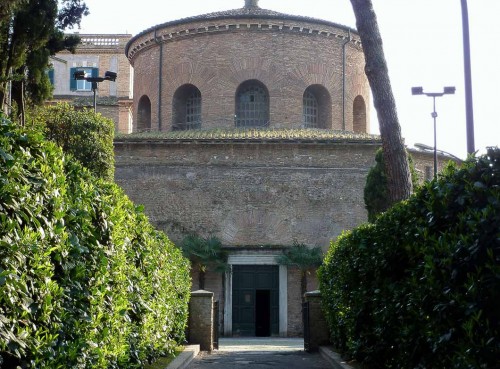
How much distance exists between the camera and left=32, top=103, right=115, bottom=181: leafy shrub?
814 inches

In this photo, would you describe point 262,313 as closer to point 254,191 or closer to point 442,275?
point 254,191

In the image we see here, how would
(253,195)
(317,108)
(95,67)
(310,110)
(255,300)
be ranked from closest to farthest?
(253,195) → (255,300) → (310,110) → (317,108) → (95,67)

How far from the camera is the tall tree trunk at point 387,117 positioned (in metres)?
13.2

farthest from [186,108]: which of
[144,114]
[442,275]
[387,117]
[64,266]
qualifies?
[442,275]

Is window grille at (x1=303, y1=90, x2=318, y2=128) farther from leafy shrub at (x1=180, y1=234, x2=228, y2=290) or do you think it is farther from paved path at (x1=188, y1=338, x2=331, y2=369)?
paved path at (x1=188, y1=338, x2=331, y2=369)

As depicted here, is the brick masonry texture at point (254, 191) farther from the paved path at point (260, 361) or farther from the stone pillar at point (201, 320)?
the paved path at point (260, 361)

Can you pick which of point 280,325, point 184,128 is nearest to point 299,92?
point 184,128

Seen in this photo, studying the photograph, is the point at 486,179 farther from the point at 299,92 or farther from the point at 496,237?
the point at 299,92

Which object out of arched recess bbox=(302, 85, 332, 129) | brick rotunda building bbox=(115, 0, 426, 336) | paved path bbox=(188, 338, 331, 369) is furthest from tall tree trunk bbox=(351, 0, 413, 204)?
arched recess bbox=(302, 85, 332, 129)

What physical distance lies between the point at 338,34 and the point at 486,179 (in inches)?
990

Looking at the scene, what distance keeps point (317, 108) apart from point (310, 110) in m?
0.33

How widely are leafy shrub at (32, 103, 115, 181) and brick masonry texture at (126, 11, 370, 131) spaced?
8.55 m

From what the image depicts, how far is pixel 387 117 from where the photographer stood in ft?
43.3

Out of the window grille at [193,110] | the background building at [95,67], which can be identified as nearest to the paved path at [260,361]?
the window grille at [193,110]
